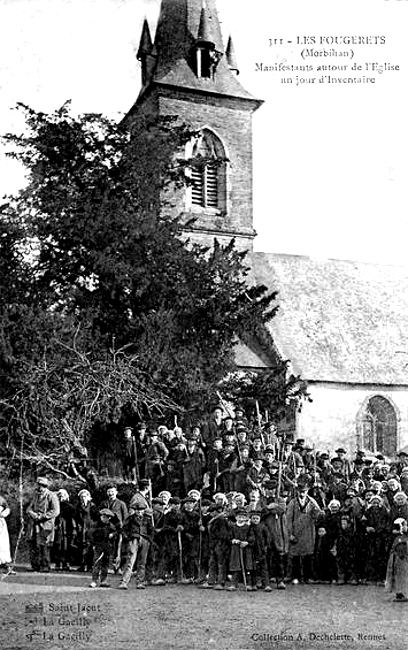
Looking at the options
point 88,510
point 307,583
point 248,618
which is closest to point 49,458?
point 88,510

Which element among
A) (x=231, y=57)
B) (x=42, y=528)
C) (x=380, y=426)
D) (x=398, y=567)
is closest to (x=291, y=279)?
(x=380, y=426)

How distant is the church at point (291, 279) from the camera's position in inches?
1035

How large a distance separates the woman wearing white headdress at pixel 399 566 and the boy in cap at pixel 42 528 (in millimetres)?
5272

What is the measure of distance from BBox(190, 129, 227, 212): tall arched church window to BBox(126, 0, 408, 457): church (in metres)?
0.04

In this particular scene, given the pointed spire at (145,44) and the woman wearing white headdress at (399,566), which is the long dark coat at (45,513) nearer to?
the woman wearing white headdress at (399,566)

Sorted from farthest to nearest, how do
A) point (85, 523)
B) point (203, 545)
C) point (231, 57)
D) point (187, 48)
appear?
1. point (231, 57)
2. point (187, 48)
3. point (85, 523)
4. point (203, 545)

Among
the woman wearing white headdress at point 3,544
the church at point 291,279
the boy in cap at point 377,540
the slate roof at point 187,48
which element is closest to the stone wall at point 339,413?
the church at point 291,279

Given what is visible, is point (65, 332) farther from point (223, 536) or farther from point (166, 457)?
point (223, 536)

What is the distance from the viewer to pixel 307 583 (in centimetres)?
1289

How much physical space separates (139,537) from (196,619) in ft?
8.49

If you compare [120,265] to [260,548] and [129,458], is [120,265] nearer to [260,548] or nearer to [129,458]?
[129,458]

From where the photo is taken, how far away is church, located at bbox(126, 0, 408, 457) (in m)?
26.3

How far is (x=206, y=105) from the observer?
29312 millimetres

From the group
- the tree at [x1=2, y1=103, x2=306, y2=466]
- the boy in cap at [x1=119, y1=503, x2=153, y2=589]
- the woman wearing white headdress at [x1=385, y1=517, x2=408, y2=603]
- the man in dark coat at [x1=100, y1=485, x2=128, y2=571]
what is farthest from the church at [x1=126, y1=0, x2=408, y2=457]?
the woman wearing white headdress at [x1=385, y1=517, x2=408, y2=603]
